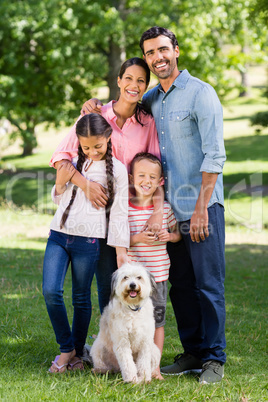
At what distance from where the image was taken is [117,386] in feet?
11.5

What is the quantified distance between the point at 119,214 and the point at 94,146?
54cm

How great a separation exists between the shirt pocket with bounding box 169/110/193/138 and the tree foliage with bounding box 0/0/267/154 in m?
12.4

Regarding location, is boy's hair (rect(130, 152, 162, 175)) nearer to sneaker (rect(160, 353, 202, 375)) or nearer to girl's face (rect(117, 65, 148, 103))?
girl's face (rect(117, 65, 148, 103))

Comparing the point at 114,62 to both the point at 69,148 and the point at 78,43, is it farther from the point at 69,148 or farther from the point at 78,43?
the point at 69,148

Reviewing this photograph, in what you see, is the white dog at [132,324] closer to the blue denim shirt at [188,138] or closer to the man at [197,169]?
the man at [197,169]

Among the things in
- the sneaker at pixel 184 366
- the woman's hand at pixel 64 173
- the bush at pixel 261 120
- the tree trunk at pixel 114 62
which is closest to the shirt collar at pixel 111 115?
the woman's hand at pixel 64 173

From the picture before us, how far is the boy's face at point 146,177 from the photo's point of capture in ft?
12.9

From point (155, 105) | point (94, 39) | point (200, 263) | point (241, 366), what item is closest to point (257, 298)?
point (241, 366)

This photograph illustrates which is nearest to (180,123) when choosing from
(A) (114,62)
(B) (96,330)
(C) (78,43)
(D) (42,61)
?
(B) (96,330)

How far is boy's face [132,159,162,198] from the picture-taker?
12.9 feet

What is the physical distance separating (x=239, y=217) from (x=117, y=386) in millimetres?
11746

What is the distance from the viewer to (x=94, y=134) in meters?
3.76

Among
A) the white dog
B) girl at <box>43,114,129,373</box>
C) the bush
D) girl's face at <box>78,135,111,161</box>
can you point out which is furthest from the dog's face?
the bush

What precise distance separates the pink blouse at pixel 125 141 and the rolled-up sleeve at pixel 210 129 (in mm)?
459
